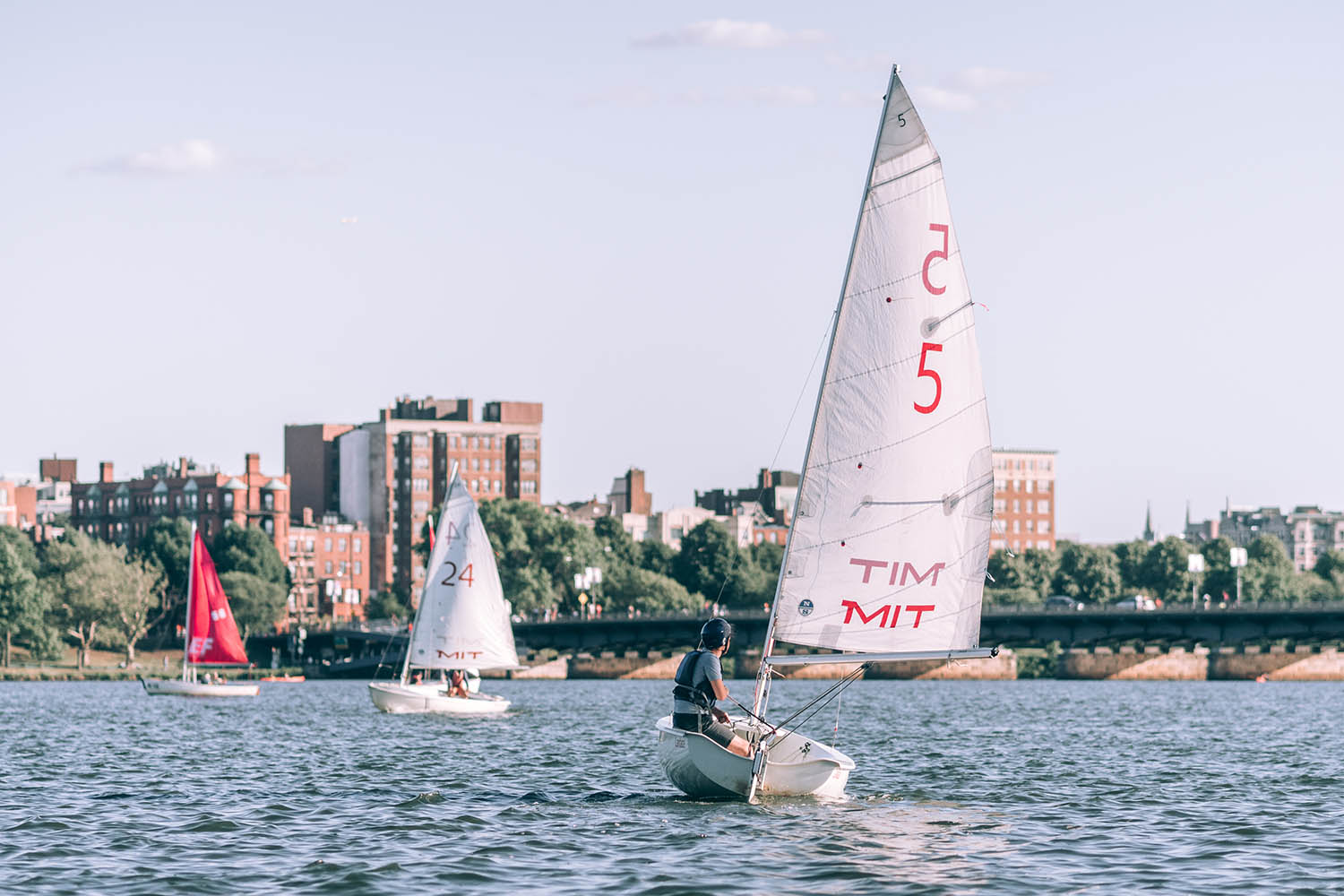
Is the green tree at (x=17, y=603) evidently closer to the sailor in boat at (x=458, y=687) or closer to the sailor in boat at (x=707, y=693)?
the sailor in boat at (x=458, y=687)

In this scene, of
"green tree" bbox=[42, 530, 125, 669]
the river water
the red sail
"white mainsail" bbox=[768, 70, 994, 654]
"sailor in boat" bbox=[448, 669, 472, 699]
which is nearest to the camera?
the river water

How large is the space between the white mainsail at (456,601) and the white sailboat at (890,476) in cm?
5251

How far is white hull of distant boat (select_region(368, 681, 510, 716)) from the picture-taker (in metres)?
88.2

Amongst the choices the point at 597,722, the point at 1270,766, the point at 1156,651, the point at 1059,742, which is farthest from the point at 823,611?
the point at 1156,651

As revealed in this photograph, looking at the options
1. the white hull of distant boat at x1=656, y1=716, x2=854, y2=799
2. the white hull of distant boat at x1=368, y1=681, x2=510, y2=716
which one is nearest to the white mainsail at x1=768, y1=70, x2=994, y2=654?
the white hull of distant boat at x1=656, y1=716, x2=854, y2=799

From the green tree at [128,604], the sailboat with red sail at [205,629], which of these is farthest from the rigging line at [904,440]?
the green tree at [128,604]

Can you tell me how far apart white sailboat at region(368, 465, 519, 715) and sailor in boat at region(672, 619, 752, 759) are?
5220cm

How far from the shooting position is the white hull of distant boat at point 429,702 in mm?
88250

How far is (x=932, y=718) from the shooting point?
296 ft

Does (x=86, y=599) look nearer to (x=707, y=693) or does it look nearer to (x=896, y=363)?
(x=707, y=693)

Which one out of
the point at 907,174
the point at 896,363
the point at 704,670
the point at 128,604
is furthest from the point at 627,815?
the point at 128,604

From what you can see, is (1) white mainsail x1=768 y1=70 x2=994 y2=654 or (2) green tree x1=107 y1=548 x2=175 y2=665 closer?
(1) white mainsail x1=768 y1=70 x2=994 y2=654

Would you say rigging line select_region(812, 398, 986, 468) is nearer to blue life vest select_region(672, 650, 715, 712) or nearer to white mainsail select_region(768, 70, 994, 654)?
white mainsail select_region(768, 70, 994, 654)

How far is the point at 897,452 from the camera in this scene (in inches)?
1427
